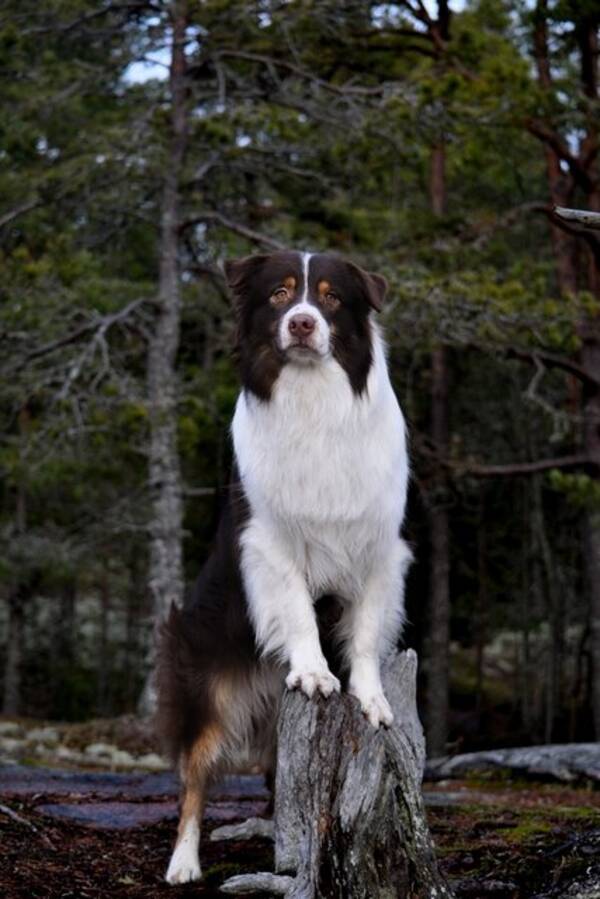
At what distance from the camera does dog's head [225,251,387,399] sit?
5.32 m

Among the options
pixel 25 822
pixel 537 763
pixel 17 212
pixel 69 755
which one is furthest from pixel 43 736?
pixel 25 822

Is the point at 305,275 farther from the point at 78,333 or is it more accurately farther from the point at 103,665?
the point at 103,665

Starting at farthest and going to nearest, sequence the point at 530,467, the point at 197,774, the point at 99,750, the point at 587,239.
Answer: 1. the point at 530,467
2. the point at 587,239
3. the point at 99,750
4. the point at 197,774

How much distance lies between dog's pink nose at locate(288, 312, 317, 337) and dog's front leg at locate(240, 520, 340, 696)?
85cm

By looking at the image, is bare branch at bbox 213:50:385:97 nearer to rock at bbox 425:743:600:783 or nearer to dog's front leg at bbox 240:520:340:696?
rock at bbox 425:743:600:783

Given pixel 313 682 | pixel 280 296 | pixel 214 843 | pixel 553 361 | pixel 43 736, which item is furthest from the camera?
pixel 553 361

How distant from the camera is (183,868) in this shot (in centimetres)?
566

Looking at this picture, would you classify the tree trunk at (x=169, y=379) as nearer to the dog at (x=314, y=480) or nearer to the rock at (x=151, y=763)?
the rock at (x=151, y=763)

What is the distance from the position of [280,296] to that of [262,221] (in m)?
12.1

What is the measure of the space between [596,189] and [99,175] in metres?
6.37

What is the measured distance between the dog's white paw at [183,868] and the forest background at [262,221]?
18.6 ft

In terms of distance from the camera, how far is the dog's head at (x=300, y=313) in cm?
532

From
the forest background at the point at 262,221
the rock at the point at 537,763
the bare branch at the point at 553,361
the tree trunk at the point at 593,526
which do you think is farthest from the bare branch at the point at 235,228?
the rock at the point at 537,763

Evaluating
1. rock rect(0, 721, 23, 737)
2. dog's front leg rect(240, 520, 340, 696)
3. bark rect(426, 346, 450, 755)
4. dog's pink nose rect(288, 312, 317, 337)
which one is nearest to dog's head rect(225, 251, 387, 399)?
dog's pink nose rect(288, 312, 317, 337)
